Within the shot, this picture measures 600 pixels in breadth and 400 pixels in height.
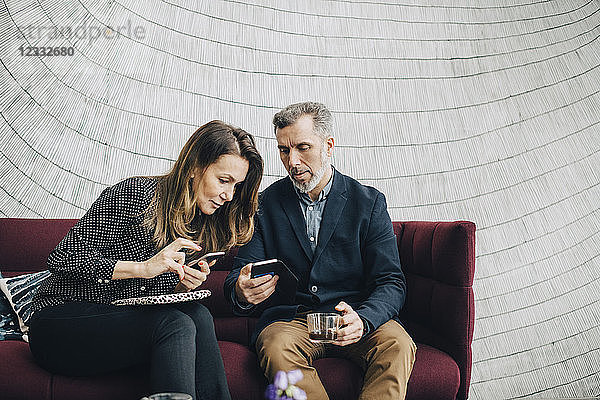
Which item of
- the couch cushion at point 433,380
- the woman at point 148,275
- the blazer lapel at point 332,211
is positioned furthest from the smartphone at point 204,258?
the couch cushion at point 433,380

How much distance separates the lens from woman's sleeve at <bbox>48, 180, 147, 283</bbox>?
5.62ft

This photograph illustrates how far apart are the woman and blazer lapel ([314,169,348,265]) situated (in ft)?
1.02

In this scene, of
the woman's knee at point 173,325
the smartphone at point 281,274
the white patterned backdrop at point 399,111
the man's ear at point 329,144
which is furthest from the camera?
the white patterned backdrop at point 399,111

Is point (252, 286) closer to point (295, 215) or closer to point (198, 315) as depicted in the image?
point (198, 315)

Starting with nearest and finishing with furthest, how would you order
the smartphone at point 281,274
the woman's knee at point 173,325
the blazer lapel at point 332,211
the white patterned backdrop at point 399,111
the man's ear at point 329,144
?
the woman's knee at point 173,325
the smartphone at point 281,274
the blazer lapel at point 332,211
the man's ear at point 329,144
the white patterned backdrop at point 399,111

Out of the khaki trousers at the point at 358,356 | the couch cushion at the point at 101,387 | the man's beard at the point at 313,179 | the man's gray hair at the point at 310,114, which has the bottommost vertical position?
the couch cushion at the point at 101,387

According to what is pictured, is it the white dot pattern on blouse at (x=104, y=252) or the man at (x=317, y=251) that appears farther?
the man at (x=317, y=251)

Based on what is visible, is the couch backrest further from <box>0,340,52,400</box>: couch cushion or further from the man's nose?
the man's nose

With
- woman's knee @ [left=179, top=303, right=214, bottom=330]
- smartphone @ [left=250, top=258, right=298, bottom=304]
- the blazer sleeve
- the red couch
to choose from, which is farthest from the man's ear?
woman's knee @ [left=179, top=303, right=214, bottom=330]

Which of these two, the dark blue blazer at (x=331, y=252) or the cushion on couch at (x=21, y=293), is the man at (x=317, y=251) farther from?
the cushion on couch at (x=21, y=293)

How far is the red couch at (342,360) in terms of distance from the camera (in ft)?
5.69

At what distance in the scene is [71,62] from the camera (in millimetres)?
2732

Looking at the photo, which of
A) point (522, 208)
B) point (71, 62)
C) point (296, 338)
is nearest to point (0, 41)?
point (71, 62)

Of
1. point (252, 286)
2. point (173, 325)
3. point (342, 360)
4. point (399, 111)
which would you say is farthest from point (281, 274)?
point (399, 111)
